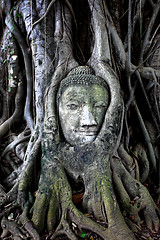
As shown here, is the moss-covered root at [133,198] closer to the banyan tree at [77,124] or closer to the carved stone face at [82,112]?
the banyan tree at [77,124]

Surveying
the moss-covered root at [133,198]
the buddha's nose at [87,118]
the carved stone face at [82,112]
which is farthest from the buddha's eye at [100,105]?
the moss-covered root at [133,198]

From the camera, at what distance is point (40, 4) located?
2992 millimetres

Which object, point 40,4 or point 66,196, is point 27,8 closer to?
point 40,4

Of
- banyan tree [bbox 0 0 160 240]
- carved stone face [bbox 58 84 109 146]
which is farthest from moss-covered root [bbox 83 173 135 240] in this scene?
carved stone face [bbox 58 84 109 146]

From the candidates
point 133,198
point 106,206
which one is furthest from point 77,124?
point 133,198

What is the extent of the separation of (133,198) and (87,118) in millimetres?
1131

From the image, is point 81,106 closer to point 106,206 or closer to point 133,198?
point 106,206

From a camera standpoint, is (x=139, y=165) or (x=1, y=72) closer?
(x=139, y=165)

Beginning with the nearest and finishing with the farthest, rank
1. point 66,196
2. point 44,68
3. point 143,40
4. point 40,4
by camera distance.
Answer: point 66,196
point 44,68
point 40,4
point 143,40

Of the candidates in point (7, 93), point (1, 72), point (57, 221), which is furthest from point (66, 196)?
point (1, 72)

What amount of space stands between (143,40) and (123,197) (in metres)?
2.81

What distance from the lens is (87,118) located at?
2.22 m

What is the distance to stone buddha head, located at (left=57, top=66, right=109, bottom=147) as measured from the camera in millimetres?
2268

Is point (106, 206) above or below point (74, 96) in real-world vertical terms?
below
